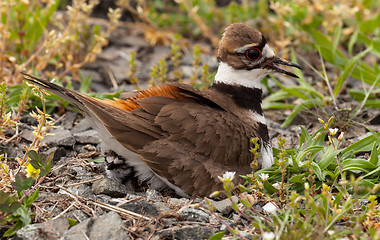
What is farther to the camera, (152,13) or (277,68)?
(152,13)

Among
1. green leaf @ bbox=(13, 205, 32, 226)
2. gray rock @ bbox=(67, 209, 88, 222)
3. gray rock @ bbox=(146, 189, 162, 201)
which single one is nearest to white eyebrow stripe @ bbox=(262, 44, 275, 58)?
gray rock @ bbox=(146, 189, 162, 201)

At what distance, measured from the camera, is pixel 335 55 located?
5.58 metres

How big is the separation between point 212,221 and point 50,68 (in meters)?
3.53

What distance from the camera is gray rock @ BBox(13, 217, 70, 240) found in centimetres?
293

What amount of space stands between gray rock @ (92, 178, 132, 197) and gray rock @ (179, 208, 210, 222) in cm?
54

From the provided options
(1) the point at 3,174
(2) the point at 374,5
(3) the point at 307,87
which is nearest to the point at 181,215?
(1) the point at 3,174

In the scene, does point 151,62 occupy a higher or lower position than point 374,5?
lower

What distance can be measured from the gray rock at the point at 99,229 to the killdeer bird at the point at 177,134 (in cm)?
61

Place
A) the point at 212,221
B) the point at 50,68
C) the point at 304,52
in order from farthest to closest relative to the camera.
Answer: the point at 304,52, the point at 50,68, the point at 212,221

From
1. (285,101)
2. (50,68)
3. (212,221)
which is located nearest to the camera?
(212,221)

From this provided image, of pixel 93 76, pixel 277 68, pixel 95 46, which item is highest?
pixel 277 68

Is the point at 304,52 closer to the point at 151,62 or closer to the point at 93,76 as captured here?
the point at 151,62

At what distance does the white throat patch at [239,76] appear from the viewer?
13.7ft

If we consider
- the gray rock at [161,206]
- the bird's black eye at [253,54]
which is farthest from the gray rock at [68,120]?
the bird's black eye at [253,54]
